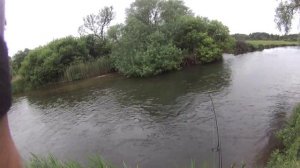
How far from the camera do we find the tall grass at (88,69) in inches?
1614

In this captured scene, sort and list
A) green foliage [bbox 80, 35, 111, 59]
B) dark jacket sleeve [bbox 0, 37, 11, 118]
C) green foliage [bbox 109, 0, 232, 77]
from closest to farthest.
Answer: dark jacket sleeve [bbox 0, 37, 11, 118] < green foliage [bbox 109, 0, 232, 77] < green foliage [bbox 80, 35, 111, 59]

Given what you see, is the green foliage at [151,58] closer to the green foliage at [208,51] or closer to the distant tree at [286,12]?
the green foliage at [208,51]

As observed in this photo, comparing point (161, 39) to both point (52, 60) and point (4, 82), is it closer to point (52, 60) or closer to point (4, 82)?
point (52, 60)

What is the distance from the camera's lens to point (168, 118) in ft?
61.4

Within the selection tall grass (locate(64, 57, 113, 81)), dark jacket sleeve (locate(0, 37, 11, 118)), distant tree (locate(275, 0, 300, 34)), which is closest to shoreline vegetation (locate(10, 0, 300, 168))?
tall grass (locate(64, 57, 113, 81))

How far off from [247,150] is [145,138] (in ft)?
16.4

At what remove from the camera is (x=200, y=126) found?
16578 mm

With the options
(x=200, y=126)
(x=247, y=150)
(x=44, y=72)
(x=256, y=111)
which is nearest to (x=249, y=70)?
(x=256, y=111)

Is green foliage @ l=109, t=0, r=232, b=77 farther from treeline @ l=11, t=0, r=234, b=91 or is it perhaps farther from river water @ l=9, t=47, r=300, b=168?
river water @ l=9, t=47, r=300, b=168

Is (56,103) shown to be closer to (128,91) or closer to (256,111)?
(128,91)

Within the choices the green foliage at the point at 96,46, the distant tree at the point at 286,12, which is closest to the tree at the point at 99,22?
the green foliage at the point at 96,46

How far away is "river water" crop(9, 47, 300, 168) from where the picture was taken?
14133 mm

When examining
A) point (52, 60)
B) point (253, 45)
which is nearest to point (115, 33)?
point (52, 60)

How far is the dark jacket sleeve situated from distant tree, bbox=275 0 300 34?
21.2 meters
